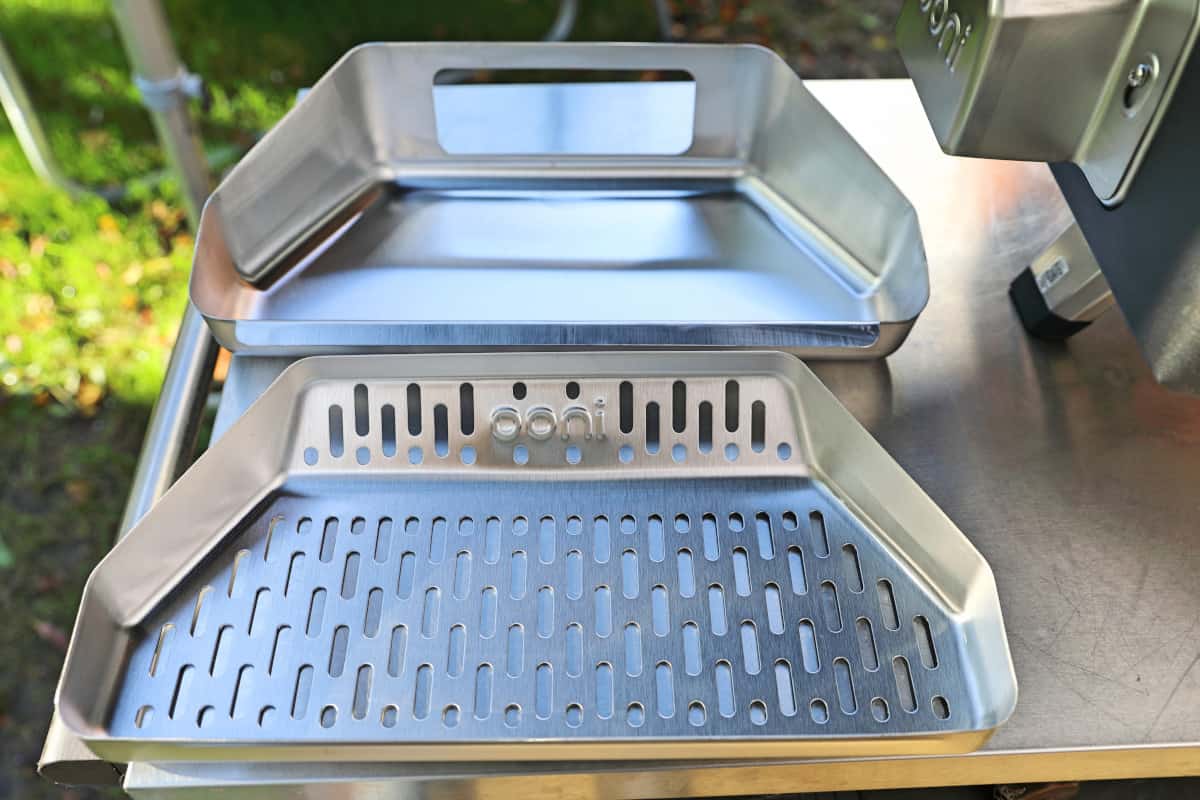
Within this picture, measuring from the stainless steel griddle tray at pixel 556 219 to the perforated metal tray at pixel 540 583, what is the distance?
6cm

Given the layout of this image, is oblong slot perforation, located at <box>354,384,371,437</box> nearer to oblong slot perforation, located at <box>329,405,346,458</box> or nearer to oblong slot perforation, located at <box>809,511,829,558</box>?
oblong slot perforation, located at <box>329,405,346,458</box>

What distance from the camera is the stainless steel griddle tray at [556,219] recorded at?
812mm

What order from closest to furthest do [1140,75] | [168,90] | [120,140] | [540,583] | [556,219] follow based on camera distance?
[1140,75] < [540,583] < [556,219] < [168,90] < [120,140]

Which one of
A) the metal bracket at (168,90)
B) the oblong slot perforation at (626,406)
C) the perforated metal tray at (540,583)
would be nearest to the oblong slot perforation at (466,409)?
the perforated metal tray at (540,583)

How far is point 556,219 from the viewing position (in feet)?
3.17

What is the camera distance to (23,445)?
1.62 metres

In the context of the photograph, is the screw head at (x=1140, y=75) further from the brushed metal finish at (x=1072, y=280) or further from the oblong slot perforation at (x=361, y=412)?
the oblong slot perforation at (x=361, y=412)

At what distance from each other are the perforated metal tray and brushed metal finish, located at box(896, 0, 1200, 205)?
0.22 meters

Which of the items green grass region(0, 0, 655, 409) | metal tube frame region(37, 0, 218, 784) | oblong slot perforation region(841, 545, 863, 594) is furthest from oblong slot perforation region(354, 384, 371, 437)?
green grass region(0, 0, 655, 409)

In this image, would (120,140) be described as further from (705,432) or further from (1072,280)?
(1072,280)

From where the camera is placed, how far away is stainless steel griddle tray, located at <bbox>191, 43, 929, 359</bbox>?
2.67 ft

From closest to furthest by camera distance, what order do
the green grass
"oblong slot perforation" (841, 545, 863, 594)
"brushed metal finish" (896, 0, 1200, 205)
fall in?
"brushed metal finish" (896, 0, 1200, 205), "oblong slot perforation" (841, 545, 863, 594), the green grass

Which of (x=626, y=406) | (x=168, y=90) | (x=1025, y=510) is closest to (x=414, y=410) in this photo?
(x=626, y=406)

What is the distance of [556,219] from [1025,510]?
19.6 inches
